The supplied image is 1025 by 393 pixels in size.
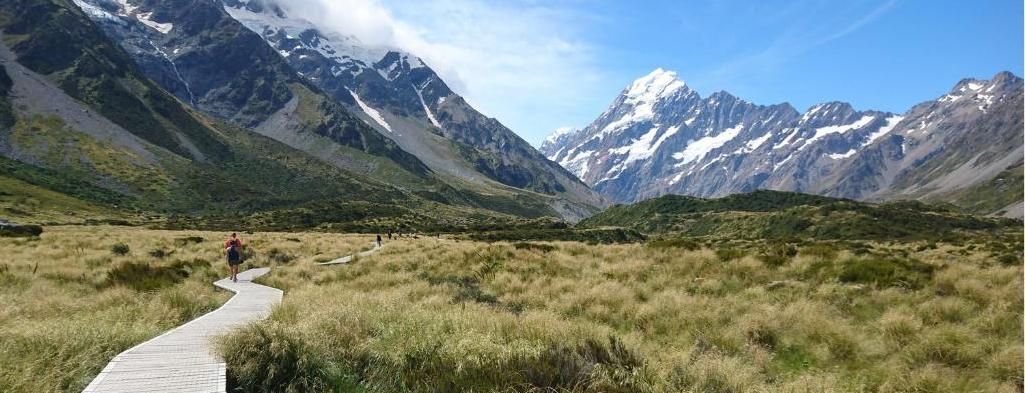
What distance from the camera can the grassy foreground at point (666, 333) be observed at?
7.34 m

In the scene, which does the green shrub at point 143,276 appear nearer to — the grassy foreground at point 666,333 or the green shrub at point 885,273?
the grassy foreground at point 666,333

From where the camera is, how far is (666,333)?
462 inches

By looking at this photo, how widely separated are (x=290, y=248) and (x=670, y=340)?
30.9 m

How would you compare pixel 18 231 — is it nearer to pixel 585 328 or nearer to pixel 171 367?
pixel 171 367

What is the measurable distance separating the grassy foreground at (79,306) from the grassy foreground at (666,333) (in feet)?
6.50

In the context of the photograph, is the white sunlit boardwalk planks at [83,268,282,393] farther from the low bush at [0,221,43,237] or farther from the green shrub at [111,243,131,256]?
the low bush at [0,221,43,237]

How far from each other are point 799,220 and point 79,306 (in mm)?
140859

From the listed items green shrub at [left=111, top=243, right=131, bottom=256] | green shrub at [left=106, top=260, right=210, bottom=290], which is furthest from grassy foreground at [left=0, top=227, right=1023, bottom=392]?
green shrub at [left=111, top=243, right=131, bottom=256]

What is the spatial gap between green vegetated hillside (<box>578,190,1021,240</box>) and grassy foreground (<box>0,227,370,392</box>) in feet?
359

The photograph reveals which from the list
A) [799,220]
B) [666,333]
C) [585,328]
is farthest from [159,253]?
[799,220]

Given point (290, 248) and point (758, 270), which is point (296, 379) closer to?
point (758, 270)

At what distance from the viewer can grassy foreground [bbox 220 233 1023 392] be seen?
7.34m

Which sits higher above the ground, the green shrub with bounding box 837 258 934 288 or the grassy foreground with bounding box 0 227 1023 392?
the green shrub with bounding box 837 258 934 288

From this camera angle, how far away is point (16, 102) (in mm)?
177000
